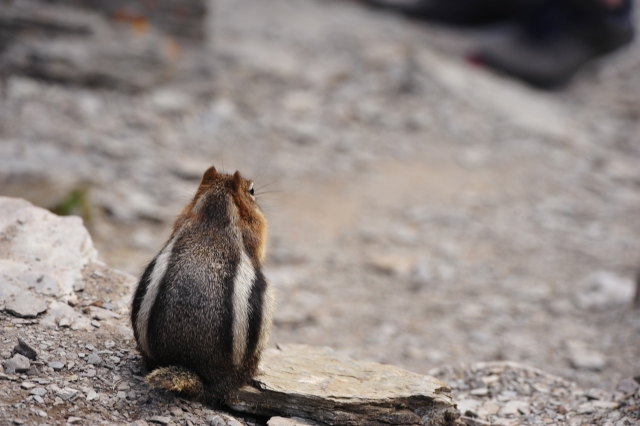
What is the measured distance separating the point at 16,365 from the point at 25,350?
10cm

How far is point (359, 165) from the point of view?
9234 millimetres

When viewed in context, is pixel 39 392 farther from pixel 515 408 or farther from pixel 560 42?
pixel 560 42

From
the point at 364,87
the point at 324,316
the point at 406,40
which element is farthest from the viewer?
the point at 406,40

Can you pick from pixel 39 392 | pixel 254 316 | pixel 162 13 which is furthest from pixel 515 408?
pixel 162 13

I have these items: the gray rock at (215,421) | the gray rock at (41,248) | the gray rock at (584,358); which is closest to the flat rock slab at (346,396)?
the gray rock at (215,421)

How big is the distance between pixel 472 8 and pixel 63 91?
796cm

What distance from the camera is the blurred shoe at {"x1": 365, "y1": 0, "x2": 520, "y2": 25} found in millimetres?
13203

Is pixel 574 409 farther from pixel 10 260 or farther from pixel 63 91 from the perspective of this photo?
pixel 63 91

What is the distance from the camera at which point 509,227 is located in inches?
326

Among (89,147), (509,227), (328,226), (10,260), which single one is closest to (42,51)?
(89,147)

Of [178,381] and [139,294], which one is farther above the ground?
[139,294]

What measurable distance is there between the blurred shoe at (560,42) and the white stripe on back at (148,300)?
9763mm

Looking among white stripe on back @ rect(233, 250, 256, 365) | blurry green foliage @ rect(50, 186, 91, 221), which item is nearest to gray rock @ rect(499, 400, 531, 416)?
white stripe on back @ rect(233, 250, 256, 365)

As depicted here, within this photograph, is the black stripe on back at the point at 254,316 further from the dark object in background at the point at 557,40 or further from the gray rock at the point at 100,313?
the dark object in background at the point at 557,40
